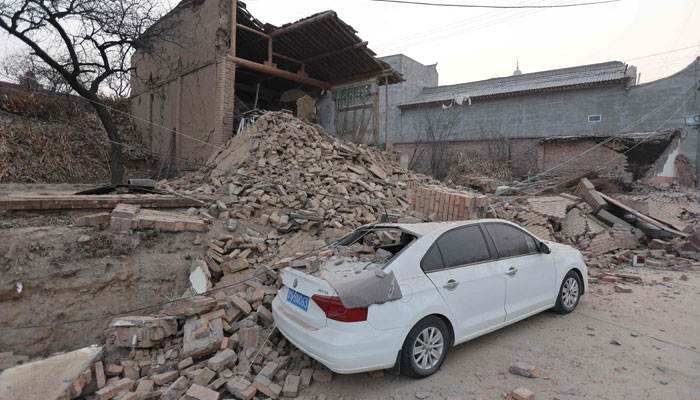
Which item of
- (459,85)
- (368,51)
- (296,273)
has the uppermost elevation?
(459,85)

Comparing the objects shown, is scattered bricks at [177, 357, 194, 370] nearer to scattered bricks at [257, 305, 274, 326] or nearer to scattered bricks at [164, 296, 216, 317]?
scattered bricks at [164, 296, 216, 317]

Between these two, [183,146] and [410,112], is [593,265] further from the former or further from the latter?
[410,112]

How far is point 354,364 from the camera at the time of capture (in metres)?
3.07

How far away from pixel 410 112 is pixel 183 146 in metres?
17.3

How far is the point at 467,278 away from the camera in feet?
12.6

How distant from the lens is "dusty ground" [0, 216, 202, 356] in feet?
15.3

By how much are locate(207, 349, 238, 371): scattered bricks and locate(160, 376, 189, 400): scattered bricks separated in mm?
252

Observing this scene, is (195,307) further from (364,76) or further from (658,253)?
(364,76)

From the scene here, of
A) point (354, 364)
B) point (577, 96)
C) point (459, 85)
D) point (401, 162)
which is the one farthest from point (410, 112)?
point (354, 364)

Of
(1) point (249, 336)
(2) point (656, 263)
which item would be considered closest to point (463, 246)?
(1) point (249, 336)

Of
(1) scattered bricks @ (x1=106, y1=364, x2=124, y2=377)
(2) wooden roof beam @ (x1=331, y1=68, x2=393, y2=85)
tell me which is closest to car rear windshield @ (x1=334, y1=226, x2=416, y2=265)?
(1) scattered bricks @ (x1=106, y1=364, x2=124, y2=377)

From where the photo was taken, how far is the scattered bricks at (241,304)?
454 centimetres

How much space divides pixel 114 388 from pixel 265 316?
158cm

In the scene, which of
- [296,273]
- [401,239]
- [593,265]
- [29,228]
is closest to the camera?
[296,273]
